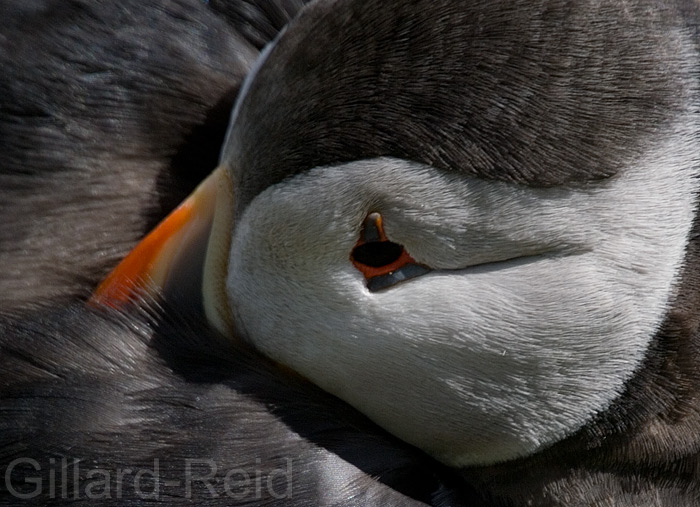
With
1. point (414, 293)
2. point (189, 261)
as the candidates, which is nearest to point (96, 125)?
point (189, 261)

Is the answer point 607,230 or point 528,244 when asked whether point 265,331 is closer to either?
point 528,244

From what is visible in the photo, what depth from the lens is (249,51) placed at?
2.83 meters

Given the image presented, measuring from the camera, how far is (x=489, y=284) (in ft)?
7.36

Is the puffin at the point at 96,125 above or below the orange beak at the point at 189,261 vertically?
above

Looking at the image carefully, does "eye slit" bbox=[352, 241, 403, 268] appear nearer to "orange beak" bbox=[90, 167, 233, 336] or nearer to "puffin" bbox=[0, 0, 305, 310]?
"orange beak" bbox=[90, 167, 233, 336]

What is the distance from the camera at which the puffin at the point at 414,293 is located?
215 cm

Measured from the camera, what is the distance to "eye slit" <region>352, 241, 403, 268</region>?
228 centimetres

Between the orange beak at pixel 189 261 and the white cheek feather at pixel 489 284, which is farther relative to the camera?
the orange beak at pixel 189 261

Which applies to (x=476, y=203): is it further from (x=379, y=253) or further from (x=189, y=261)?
(x=189, y=261)

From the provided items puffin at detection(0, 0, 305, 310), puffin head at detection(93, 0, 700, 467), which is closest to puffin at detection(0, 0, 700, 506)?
puffin head at detection(93, 0, 700, 467)

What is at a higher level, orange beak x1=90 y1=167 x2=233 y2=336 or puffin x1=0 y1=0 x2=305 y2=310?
puffin x1=0 y1=0 x2=305 y2=310

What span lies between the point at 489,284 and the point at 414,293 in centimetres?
16

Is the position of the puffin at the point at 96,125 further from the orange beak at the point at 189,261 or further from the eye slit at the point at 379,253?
the eye slit at the point at 379,253

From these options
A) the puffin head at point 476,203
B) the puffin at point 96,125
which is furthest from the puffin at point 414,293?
the puffin at point 96,125
